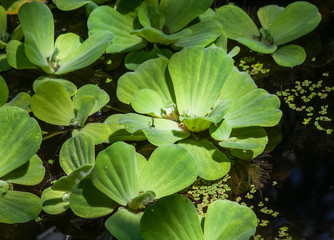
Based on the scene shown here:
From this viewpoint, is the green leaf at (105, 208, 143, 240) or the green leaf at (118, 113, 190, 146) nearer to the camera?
the green leaf at (105, 208, 143, 240)

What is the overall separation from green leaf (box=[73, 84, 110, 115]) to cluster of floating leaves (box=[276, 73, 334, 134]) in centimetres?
79

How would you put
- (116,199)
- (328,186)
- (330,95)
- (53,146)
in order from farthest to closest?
1. (330,95)
2. (53,146)
3. (328,186)
4. (116,199)

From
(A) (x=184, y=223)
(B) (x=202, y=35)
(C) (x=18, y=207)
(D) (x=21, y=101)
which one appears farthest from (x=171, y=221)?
(B) (x=202, y=35)

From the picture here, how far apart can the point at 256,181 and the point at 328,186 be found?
0.27m

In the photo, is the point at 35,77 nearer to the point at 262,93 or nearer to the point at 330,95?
the point at 262,93

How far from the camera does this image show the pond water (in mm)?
1637

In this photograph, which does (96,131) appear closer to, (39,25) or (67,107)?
(67,107)

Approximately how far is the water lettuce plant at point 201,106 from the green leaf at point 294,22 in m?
0.42

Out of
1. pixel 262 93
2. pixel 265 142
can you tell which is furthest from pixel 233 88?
pixel 265 142

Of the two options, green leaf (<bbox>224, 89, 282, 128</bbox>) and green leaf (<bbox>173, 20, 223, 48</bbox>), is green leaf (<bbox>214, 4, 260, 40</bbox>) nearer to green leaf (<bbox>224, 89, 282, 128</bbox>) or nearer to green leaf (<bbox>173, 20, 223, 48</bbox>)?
green leaf (<bbox>173, 20, 223, 48</bbox>)

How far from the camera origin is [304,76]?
218 centimetres

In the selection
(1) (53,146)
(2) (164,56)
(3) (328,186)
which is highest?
(2) (164,56)

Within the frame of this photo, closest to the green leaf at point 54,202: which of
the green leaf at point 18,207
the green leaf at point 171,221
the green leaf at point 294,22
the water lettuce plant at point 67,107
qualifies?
the green leaf at point 18,207

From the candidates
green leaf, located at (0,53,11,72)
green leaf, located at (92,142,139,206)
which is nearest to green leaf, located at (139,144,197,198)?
green leaf, located at (92,142,139,206)
